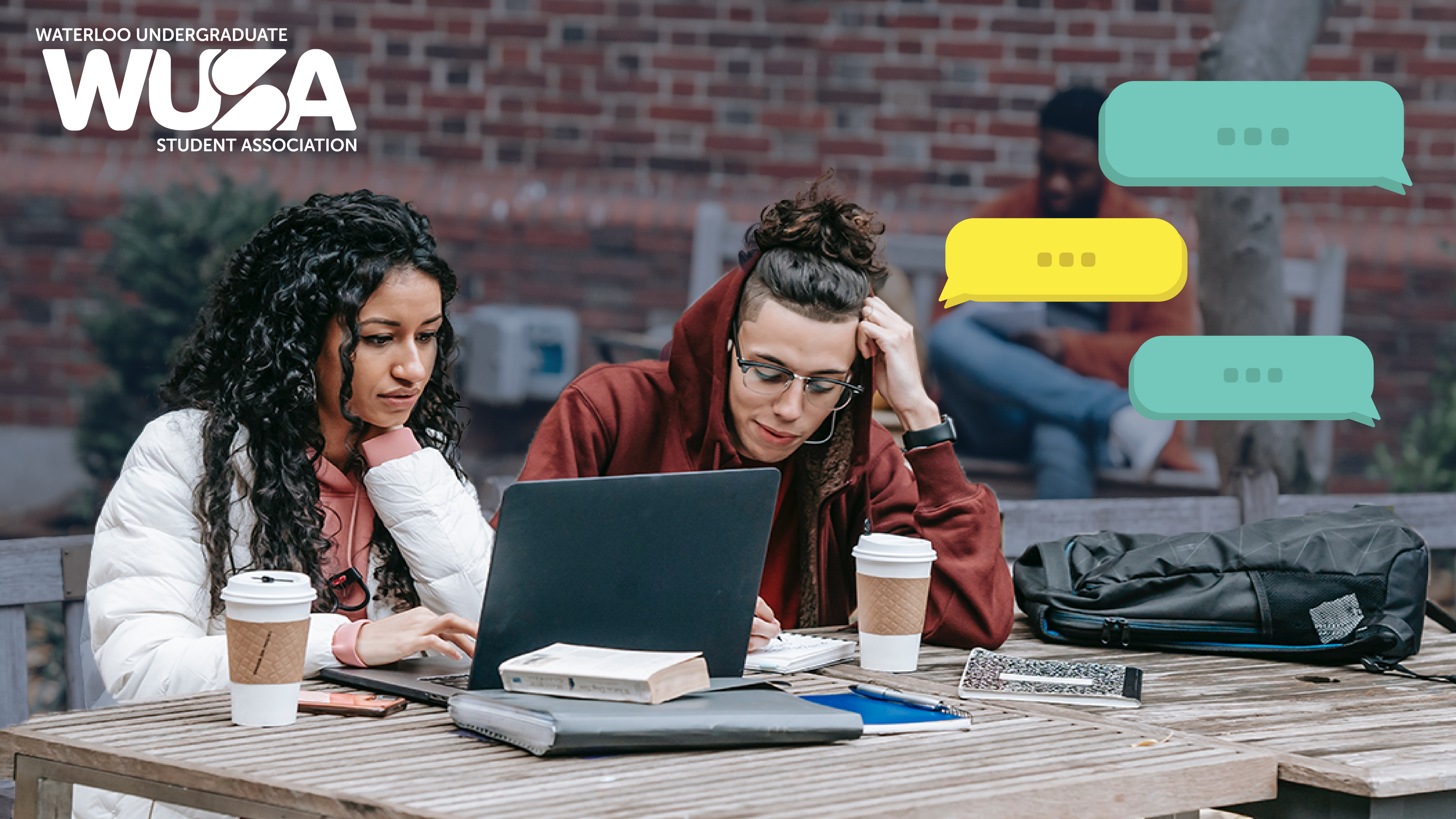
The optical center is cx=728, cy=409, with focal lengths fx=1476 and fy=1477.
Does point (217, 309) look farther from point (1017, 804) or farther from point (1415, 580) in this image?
point (1415, 580)

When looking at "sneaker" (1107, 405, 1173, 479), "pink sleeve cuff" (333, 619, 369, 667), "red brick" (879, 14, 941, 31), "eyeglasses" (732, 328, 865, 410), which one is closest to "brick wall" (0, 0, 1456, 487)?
"red brick" (879, 14, 941, 31)

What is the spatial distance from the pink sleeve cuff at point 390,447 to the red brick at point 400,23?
12.7 ft

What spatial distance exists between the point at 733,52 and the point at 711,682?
14.5 ft

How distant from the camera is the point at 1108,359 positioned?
5.52 m

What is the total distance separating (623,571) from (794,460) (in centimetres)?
99

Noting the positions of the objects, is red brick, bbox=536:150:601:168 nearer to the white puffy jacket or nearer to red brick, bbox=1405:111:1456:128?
red brick, bbox=1405:111:1456:128

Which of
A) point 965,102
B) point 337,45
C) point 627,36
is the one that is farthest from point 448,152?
point 965,102

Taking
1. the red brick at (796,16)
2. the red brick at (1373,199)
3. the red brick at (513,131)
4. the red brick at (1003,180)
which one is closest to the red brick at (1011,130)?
the red brick at (1003,180)

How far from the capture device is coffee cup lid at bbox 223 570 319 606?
1.62 meters

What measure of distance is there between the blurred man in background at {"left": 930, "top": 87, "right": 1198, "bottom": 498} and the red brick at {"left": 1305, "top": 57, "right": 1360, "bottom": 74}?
1110mm

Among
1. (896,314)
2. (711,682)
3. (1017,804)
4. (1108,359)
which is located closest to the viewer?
(1017,804)

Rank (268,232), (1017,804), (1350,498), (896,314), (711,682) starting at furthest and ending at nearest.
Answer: (1350,498), (896,314), (268,232), (711,682), (1017,804)

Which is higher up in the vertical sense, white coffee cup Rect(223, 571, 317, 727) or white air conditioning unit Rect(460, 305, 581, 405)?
white air conditioning unit Rect(460, 305, 581, 405)

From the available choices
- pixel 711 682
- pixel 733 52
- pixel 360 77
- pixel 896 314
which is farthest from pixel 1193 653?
pixel 360 77
